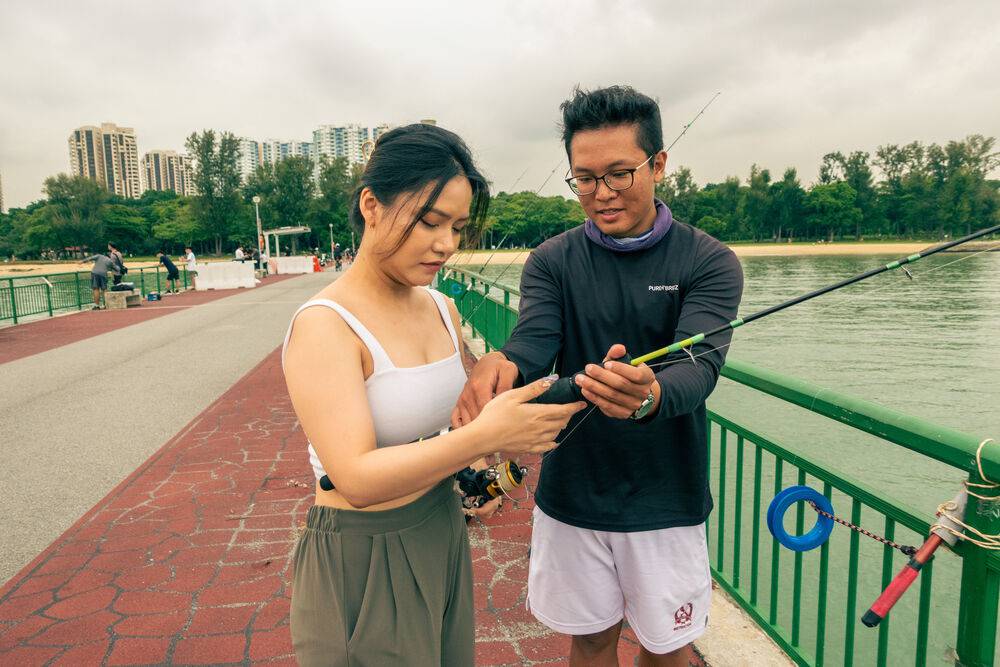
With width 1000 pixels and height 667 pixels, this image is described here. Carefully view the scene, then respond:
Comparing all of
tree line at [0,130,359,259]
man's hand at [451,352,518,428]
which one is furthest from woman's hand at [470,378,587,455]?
tree line at [0,130,359,259]

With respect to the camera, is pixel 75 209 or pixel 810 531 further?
pixel 75 209

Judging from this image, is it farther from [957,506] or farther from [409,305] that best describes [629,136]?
[957,506]

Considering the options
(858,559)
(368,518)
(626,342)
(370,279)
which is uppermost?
(370,279)

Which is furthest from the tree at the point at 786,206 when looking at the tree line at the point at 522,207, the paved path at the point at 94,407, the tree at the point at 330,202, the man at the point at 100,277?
the tree at the point at 330,202

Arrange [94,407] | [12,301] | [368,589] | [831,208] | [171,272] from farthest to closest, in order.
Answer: [831,208] → [171,272] → [12,301] → [94,407] → [368,589]

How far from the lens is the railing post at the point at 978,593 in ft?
5.21

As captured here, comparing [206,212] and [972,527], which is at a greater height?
[206,212]

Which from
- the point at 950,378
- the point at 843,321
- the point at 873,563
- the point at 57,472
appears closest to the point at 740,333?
the point at 950,378

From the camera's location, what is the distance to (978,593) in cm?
166

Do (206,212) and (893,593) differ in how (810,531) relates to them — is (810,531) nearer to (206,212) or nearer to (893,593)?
(893,593)

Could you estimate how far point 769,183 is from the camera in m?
33.8

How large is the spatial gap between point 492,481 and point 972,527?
1.23 m

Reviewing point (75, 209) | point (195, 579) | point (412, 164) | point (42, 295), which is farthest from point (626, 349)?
point (75, 209)

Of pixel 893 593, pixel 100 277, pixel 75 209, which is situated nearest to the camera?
pixel 893 593
